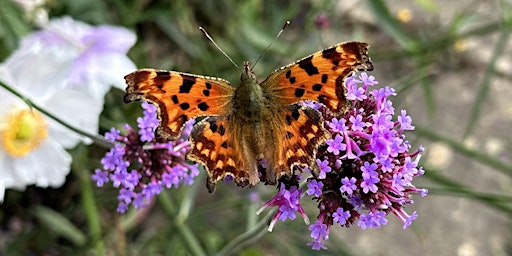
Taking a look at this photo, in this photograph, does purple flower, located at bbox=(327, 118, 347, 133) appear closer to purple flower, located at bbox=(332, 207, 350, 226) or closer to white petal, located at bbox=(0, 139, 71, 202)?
purple flower, located at bbox=(332, 207, 350, 226)

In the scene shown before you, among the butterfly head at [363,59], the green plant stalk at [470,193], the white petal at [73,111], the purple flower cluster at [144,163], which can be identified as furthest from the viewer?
the white petal at [73,111]

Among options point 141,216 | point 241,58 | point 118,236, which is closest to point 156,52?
point 241,58

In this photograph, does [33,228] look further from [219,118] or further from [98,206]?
[219,118]

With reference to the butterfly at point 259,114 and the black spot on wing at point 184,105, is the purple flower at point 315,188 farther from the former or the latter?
the black spot on wing at point 184,105

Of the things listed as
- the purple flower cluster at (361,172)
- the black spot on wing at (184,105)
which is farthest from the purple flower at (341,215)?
the black spot on wing at (184,105)

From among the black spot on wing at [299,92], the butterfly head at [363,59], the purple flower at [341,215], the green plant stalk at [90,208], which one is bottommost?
the green plant stalk at [90,208]

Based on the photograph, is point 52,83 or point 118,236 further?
point 118,236
